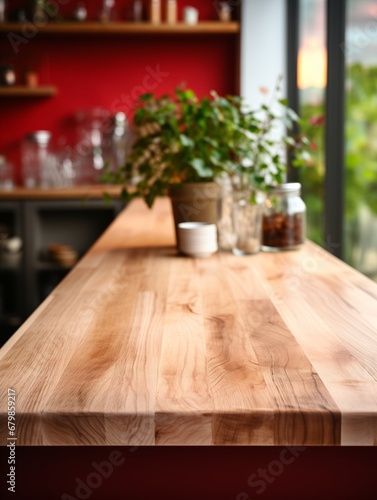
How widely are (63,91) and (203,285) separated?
11.1ft

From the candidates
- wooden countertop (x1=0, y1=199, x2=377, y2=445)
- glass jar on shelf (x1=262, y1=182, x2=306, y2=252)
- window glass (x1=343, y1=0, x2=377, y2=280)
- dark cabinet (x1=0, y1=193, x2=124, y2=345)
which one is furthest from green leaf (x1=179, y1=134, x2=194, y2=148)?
dark cabinet (x1=0, y1=193, x2=124, y2=345)

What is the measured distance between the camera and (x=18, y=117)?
15.3ft

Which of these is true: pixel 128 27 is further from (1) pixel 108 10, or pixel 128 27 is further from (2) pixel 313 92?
(2) pixel 313 92

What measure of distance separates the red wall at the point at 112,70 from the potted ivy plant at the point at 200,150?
2.67 m

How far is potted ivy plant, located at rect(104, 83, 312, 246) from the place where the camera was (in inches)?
75.6

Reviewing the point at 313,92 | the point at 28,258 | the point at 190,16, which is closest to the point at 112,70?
the point at 190,16

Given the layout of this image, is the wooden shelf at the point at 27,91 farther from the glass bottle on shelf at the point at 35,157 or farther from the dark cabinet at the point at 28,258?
the dark cabinet at the point at 28,258

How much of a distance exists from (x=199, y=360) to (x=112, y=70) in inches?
152

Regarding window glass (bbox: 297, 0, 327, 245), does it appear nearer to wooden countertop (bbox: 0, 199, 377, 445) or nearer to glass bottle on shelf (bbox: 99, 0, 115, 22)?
glass bottle on shelf (bbox: 99, 0, 115, 22)

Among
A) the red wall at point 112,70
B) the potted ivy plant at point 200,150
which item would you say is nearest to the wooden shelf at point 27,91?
the red wall at point 112,70

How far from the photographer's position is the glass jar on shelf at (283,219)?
193 cm

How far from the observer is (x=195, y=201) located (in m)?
2.03

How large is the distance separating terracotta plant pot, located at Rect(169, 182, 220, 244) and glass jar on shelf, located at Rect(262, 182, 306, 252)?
6.4 inches
